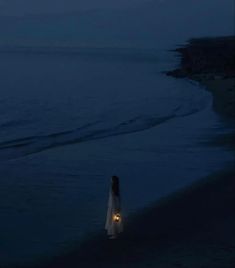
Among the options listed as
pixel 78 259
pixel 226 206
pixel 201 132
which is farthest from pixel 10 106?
pixel 78 259

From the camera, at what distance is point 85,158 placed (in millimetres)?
18000

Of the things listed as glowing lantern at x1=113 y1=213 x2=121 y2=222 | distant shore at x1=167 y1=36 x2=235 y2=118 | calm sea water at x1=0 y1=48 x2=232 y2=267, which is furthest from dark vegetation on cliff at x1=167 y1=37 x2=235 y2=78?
glowing lantern at x1=113 y1=213 x2=121 y2=222

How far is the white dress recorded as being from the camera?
10289 millimetres

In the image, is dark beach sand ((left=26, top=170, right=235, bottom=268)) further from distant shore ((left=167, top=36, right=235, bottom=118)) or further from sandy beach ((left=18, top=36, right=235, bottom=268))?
distant shore ((left=167, top=36, right=235, bottom=118))

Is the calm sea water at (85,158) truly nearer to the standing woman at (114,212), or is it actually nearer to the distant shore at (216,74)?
the standing woman at (114,212)

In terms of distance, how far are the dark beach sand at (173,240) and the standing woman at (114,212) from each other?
12cm

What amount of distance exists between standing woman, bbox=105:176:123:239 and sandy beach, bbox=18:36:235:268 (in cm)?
14

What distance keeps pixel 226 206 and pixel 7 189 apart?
4.33 m

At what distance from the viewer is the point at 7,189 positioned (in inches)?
563

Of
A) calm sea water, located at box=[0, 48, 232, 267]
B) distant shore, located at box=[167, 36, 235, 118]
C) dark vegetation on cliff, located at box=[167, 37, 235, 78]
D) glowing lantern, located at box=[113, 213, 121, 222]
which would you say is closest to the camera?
glowing lantern, located at box=[113, 213, 121, 222]

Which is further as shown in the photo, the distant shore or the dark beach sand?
the distant shore

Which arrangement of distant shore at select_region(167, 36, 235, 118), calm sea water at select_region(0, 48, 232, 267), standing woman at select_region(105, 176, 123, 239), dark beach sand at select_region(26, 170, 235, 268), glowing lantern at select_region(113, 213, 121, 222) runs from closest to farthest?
dark beach sand at select_region(26, 170, 235, 268)
standing woman at select_region(105, 176, 123, 239)
glowing lantern at select_region(113, 213, 121, 222)
calm sea water at select_region(0, 48, 232, 267)
distant shore at select_region(167, 36, 235, 118)

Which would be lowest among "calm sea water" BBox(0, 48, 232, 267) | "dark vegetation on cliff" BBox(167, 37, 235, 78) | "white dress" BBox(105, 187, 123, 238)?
"dark vegetation on cliff" BBox(167, 37, 235, 78)

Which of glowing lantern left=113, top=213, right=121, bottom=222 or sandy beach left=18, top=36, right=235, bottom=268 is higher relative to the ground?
glowing lantern left=113, top=213, right=121, bottom=222
